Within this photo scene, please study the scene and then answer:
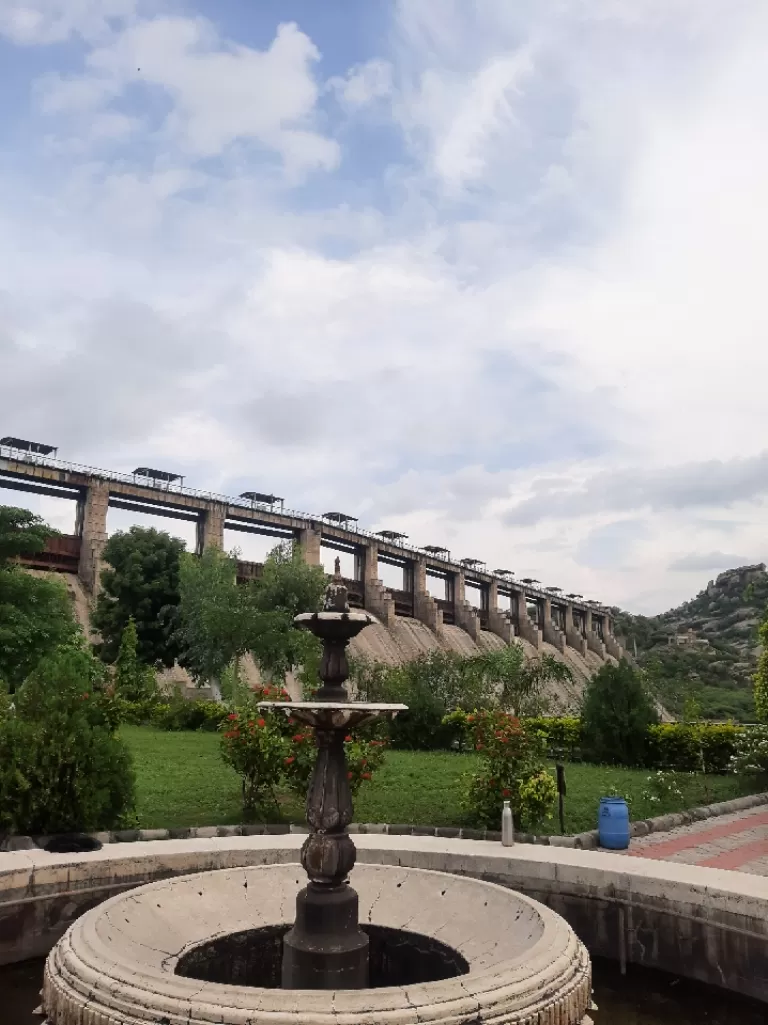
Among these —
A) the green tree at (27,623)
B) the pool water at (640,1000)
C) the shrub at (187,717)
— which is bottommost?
the pool water at (640,1000)

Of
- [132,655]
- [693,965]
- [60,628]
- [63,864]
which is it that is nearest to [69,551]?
[132,655]

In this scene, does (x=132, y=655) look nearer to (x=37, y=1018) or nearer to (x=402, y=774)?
(x=402, y=774)

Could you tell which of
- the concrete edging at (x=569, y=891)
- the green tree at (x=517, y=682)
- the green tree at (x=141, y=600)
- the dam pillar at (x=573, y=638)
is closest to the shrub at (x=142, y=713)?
the green tree at (x=141, y=600)

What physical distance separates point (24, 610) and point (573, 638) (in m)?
65.8

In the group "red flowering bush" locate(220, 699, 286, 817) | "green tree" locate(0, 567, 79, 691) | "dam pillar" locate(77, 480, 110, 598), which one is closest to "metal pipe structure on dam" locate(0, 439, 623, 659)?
"dam pillar" locate(77, 480, 110, 598)

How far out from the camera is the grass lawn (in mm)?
11258

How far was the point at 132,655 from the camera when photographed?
1313 inches

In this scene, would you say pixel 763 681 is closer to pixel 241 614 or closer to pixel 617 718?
pixel 617 718

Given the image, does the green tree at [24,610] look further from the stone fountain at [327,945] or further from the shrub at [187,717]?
the stone fountain at [327,945]

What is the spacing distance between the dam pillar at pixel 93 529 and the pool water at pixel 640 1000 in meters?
38.0

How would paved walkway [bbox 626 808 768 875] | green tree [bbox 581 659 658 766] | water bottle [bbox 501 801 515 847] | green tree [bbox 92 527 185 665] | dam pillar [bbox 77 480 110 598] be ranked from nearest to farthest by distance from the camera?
water bottle [bbox 501 801 515 847], paved walkway [bbox 626 808 768 875], green tree [bbox 581 659 658 766], green tree [bbox 92 527 185 665], dam pillar [bbox 77 480 110 598]

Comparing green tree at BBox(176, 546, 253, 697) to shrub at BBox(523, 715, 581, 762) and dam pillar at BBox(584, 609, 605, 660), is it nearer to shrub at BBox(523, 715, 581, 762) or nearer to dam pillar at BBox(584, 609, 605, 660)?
shrub at BBox(523, 715, 581, 762)

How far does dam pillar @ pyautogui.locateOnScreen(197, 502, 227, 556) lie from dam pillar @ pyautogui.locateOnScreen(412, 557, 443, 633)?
20158mm

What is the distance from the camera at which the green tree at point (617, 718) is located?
18875mm
